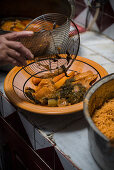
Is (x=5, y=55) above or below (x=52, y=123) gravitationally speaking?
above

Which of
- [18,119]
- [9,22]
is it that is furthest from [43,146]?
[9,22]

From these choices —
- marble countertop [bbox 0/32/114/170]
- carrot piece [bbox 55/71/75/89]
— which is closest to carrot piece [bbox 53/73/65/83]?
carrot piece [bbox 55/71/75/89]

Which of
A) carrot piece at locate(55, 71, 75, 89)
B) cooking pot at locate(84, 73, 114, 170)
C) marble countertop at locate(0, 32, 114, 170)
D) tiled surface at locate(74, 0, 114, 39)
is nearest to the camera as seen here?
cooking pot at locate(84, 73, 114, 170)

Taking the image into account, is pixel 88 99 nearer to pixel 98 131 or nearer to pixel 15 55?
pixel 98 131

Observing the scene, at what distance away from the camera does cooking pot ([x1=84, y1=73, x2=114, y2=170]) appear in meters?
0.51

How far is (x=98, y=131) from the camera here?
0.52 meters

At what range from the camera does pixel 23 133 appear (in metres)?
0.90

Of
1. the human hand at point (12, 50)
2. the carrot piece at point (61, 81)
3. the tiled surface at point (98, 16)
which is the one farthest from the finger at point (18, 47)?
the tiled surface at point (98, 16)

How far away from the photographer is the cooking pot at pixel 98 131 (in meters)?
0.51

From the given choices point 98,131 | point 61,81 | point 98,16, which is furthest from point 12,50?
point 98,16

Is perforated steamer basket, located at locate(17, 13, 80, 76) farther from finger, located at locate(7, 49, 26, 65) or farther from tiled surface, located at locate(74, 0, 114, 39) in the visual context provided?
tiled surface, located at locate(74, 0, 114, 39)

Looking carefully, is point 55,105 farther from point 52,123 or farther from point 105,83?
point 105,83

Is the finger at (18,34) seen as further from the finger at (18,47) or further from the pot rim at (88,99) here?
the pot rim at (88,99)

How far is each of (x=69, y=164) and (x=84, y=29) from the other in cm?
113
